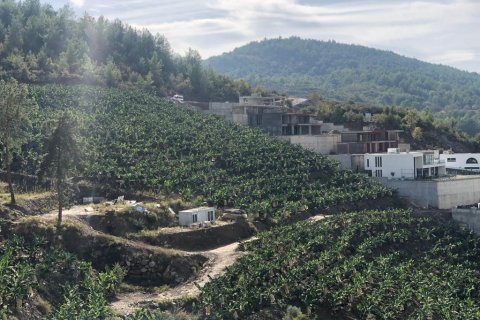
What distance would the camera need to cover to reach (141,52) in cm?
10575

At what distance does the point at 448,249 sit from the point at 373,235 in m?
5.31

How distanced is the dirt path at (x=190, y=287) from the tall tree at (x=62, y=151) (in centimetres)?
642

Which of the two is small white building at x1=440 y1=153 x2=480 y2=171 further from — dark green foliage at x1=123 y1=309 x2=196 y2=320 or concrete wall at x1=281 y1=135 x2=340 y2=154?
dark green foliage at x1=123 y1=309 x2=196 y2=320

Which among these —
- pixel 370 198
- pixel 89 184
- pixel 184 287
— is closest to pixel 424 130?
pixel 370 198

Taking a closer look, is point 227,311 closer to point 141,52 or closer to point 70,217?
point 70,217

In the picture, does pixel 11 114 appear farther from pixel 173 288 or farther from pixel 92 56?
pixel 92 56

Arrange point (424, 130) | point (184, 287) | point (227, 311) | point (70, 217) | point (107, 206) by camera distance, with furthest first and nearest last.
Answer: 1. point (424, 130)
2. point (107, 206)
3. point (70, 217)
4. point (184, 287)
5. point (227, 311)

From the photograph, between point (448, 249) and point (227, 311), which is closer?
point (227, 311)

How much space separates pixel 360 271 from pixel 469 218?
637 inches

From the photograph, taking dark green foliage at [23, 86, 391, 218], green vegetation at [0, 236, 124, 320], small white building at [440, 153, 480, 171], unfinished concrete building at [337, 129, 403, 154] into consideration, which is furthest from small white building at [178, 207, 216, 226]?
small white building at [440, 153, 480, 171]

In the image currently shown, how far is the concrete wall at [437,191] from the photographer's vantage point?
2195 inches

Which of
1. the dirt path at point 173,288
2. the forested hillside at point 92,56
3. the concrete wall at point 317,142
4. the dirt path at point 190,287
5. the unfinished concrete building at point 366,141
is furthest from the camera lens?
the forested hillside at point 92,56

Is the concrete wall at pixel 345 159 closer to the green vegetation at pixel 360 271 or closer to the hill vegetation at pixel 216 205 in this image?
the hill vegetation at pixel 216 205

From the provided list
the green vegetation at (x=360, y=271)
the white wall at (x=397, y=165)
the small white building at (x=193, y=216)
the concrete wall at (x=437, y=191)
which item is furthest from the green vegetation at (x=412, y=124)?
the small white building at (x=193, y=216)
